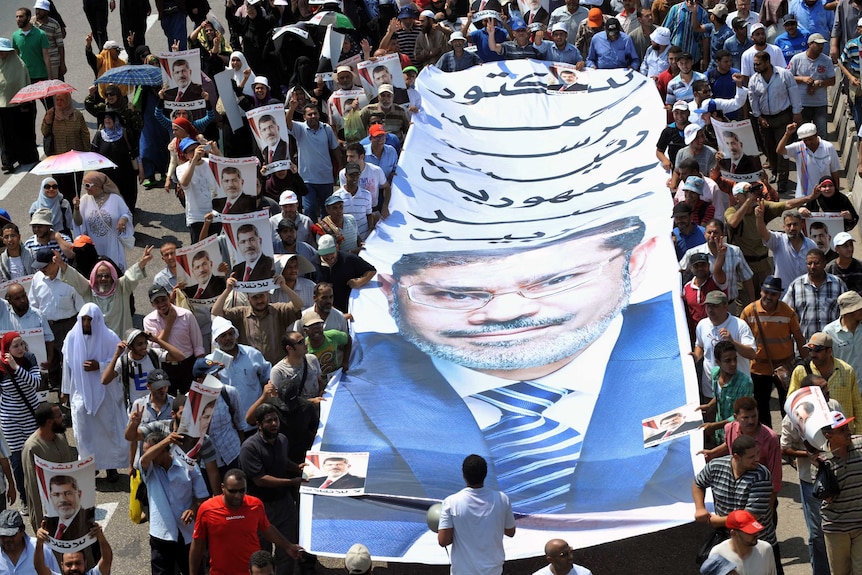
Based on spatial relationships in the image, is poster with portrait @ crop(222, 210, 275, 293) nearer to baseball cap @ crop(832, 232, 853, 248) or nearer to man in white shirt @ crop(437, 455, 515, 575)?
man in white shirt @ crop(437, 455, 515, 575)

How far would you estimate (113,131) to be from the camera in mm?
16844

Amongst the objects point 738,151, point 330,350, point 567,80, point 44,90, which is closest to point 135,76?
point 44,90

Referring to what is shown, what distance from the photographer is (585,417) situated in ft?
38.2

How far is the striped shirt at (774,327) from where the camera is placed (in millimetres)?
12039

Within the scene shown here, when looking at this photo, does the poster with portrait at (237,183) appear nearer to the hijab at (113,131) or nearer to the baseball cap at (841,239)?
the hijab at (113,131)

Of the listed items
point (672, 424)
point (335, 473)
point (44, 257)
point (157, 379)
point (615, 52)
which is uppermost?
point (157, 379)

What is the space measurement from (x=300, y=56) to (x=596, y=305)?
7.59 metres

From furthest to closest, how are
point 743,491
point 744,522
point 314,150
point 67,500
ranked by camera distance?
point 314,150, point 67,500, point 743,491, point 744,522

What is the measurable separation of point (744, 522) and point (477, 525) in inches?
67.0

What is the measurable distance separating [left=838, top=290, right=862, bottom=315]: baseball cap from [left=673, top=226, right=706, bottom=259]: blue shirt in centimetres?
187

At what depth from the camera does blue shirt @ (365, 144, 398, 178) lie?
1627 centimetres

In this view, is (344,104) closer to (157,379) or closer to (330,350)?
(330,350)

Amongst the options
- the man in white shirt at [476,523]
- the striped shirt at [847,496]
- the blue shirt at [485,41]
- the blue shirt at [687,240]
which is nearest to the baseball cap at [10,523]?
the man in white shirt at [476,523]

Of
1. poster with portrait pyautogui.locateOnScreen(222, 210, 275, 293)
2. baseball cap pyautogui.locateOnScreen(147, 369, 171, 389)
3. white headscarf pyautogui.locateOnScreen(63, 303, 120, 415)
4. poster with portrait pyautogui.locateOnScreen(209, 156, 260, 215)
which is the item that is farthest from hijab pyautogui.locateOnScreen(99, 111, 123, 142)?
baseball cap pyautogui.locateOnScreen(147, 369, 171, 389)
